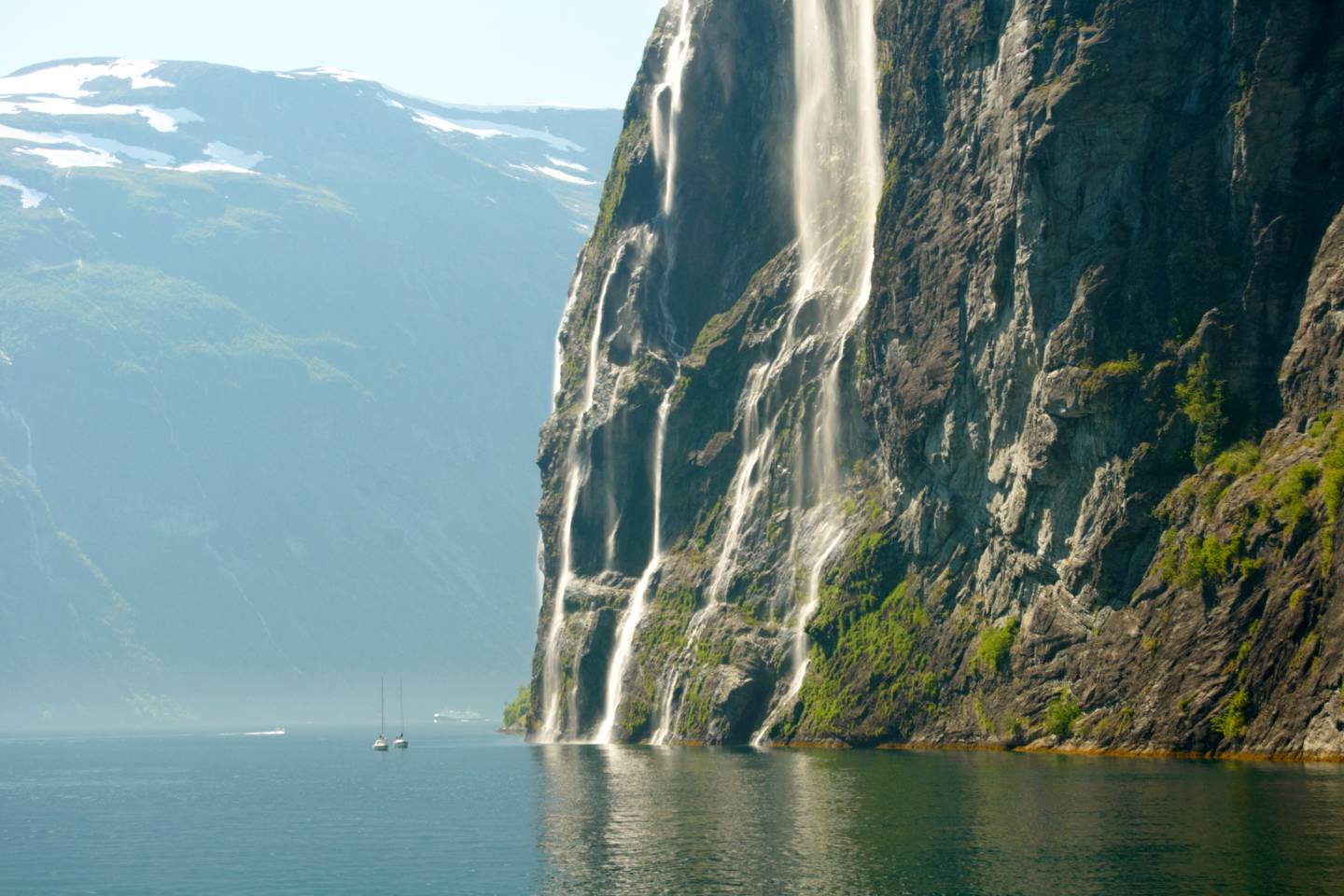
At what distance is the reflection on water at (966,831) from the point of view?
43.5m

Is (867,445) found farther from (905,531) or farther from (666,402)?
(666,402)

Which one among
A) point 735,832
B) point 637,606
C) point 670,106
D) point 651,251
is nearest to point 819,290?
point 651,251

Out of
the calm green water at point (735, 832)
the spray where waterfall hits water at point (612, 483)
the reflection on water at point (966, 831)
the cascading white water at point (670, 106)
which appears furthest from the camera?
the cascading white water at point (670, 106)

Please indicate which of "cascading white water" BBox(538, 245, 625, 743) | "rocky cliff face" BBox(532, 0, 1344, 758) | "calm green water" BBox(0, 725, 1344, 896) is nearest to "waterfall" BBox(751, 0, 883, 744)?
"rocky cliff face" BBox(532, 0, 1344, 758)

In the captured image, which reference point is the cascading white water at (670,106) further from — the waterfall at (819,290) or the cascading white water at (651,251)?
the waterfall at (819,290)

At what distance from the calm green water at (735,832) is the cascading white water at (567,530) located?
4507 centimetres

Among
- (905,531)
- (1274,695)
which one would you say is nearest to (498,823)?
(1274,695)

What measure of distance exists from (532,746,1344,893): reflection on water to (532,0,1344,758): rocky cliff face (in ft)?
26.1

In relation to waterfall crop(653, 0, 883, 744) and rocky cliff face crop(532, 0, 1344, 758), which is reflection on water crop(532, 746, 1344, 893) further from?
waterfall crop(653, 0, 883, 744)

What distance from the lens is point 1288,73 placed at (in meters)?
75.9

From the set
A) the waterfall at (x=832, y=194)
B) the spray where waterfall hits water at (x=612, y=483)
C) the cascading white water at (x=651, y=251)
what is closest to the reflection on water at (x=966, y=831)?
the waterfall at (x=832, y=194)

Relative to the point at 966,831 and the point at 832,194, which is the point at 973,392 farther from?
the point at 966,831

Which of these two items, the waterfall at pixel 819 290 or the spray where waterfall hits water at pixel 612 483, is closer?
the waterfall at pixel 819 290

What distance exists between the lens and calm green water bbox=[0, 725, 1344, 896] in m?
45.0
